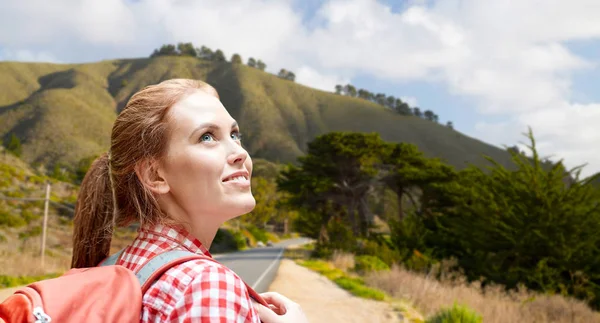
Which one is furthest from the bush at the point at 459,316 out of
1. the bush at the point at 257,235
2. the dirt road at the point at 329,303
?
the bush at the point at 257,235

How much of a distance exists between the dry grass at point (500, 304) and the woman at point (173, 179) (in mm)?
10494

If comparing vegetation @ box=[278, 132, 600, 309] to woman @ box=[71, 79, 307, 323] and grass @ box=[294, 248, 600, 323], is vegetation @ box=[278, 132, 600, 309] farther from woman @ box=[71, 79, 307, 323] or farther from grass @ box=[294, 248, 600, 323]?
woman @ box=[71, 79, 307, 323]

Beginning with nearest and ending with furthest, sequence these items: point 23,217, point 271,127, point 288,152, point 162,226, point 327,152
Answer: point 162,226
point 23,217
point 327,152
point 288,152
point 271,127

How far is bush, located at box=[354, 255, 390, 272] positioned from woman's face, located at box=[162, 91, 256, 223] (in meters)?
18.9

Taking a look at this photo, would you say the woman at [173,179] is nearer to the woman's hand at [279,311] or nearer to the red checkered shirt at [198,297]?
the woman's hand at [279,311]

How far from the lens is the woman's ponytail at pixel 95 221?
1.85 metres

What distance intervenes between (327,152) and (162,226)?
36077mm

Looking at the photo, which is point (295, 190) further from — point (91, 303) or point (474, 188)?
point (91, 303)

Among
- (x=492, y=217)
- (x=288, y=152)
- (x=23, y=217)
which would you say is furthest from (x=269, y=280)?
(x=288, y=152)

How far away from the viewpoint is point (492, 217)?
58.3 feet

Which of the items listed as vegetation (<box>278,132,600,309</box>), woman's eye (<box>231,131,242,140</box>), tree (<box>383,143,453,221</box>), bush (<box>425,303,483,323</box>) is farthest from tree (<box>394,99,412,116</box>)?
woman's eye (<box>231,131,242,140</box>)

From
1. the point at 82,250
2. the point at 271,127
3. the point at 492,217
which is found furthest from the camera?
the point at 271,127

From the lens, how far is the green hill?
111m

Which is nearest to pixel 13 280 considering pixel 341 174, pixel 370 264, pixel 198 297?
pixel 370 264
